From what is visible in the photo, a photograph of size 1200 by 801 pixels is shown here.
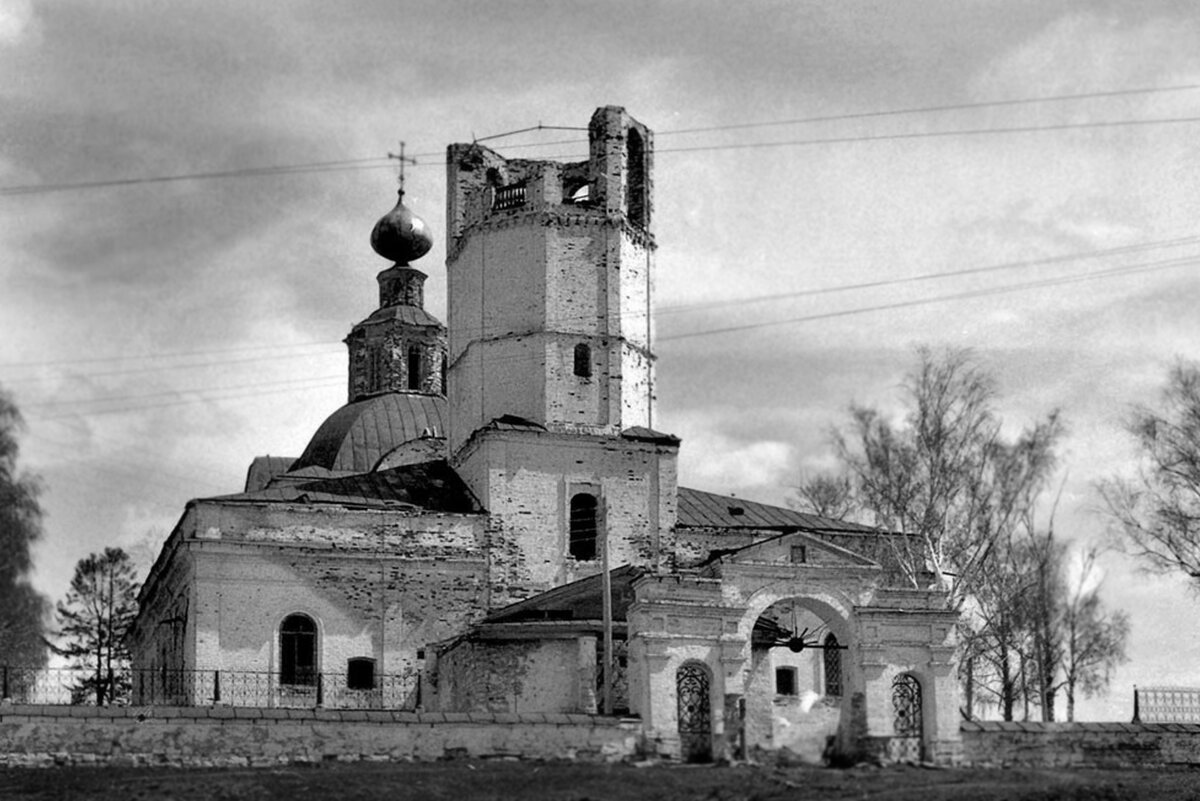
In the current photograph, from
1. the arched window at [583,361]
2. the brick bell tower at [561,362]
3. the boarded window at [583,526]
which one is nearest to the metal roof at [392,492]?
the brick bell tower at [561,362]

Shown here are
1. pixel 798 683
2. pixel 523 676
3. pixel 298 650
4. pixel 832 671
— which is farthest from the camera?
pixel 798 683

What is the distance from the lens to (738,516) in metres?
38.8

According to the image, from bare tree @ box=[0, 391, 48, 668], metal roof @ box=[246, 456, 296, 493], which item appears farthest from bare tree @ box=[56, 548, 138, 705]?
bare tree @ box=[0, 391, 48, 668]

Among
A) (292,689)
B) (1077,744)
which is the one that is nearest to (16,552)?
(292,689)

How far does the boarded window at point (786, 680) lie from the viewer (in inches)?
1419

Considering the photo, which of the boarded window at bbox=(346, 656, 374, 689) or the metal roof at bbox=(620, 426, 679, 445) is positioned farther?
the metal roof at bbox=(620, 426, 679, 445)

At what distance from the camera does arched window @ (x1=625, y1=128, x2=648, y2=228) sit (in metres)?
38.9

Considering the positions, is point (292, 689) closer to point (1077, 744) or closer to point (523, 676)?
point (523, 676)

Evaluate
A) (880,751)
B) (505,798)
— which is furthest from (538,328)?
(505,798)

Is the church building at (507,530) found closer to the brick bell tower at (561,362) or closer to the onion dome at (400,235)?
the brick bell tower at (561,362)

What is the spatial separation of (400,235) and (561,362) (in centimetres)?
1638

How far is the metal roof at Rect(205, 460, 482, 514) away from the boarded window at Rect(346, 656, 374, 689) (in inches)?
118

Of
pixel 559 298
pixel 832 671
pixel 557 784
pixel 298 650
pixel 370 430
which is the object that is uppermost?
pixel 559 298

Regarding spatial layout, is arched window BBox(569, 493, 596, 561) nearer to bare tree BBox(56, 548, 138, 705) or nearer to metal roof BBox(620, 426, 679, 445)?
metal roof BBox(620, 426, 679, 445)
